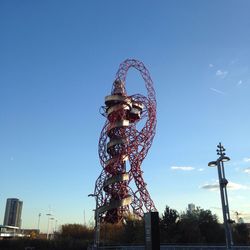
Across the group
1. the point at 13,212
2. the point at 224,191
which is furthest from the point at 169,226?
the point at 13,212

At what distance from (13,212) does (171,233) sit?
126481 mm

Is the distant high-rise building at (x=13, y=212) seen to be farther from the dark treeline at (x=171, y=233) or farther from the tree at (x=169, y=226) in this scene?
the tree at (x=169, y=226)

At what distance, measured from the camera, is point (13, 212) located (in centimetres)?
15625

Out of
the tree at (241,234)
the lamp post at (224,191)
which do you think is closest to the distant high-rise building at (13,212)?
the tree at (241,234)

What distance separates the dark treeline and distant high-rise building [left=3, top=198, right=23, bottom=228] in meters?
107

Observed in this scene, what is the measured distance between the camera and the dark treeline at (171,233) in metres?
44.3

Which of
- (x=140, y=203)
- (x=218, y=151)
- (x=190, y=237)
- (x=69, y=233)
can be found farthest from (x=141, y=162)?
(x=218, y=151)

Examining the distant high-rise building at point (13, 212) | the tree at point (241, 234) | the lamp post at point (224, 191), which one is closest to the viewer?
the lamp post at point (224, 191)

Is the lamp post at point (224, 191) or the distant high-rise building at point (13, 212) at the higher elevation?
the distant high-rise building at point (13, 212)

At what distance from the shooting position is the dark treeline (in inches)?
1743

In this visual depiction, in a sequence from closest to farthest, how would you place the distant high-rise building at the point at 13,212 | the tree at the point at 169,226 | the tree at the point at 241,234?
the tree at the point at 169,226 → the tree at the point at 241,234 → the distant high-rise building at the point at 13,212

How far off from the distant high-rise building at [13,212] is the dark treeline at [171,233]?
10708 centimetres

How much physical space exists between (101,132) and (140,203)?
11.1 m

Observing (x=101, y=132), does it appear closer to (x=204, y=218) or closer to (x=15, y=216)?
(x=204, y=218)
